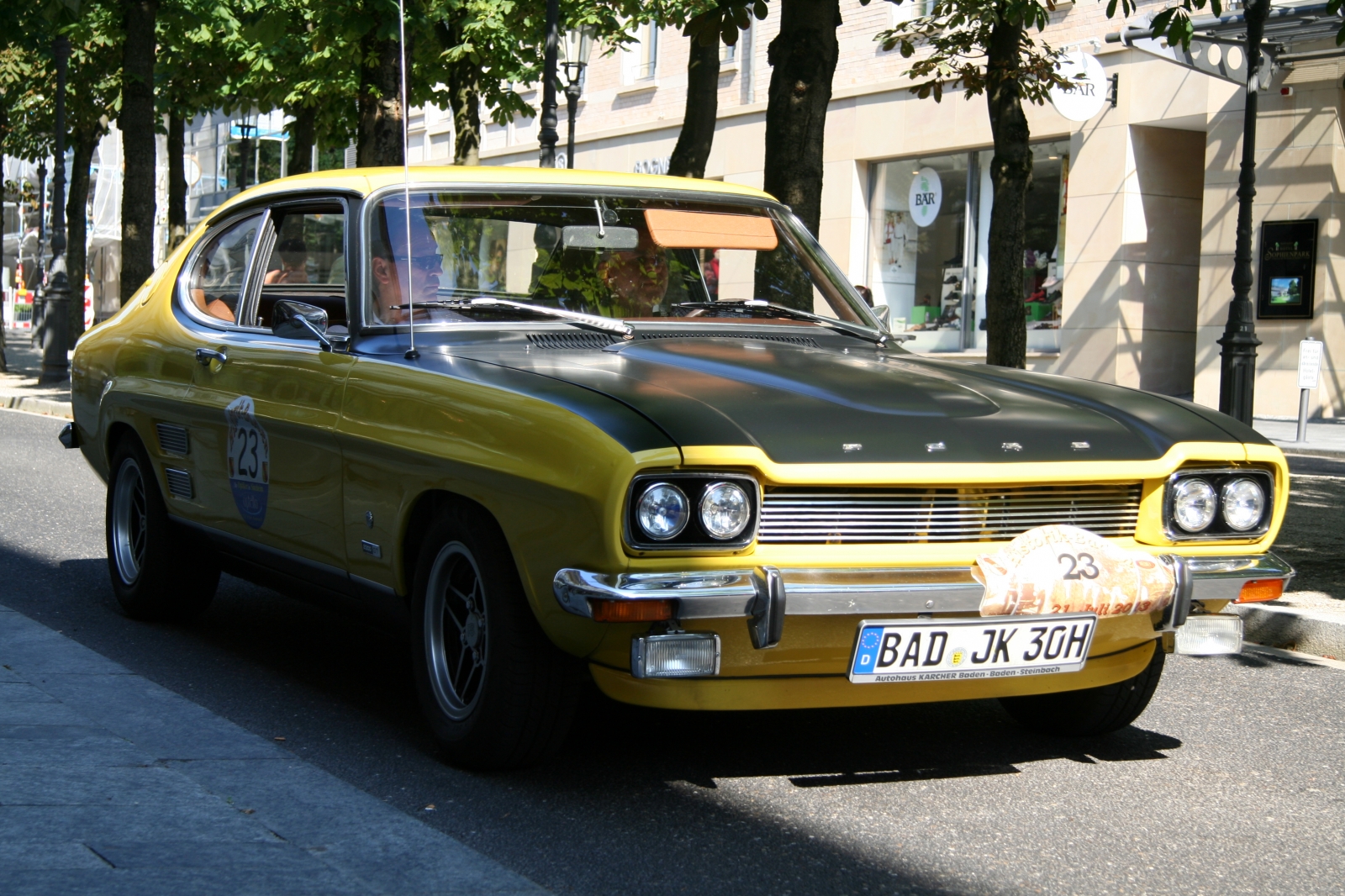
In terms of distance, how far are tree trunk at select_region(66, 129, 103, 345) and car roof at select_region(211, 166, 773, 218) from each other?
21917 millimetres

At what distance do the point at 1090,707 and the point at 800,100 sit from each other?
21.9 ft

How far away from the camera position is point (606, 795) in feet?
13.5

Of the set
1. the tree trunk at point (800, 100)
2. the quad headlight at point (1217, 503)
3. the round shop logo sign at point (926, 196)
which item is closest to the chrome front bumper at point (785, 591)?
the quad headlight at point (1217, 503)

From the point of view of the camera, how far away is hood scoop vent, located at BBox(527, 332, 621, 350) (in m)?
4.77

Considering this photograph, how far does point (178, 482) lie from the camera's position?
601cm

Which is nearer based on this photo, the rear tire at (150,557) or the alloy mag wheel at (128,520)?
the rear tire at (150,557)

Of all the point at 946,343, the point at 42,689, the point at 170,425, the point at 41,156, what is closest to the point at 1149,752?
the point at 42,689

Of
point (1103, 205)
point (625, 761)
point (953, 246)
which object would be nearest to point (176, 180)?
point (953, 246)

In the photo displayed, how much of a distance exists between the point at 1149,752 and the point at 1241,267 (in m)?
11.5

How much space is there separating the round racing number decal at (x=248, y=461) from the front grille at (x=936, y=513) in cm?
215

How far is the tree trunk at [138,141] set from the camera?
1975cm

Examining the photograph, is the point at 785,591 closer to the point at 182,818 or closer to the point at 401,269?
the point at 182,818

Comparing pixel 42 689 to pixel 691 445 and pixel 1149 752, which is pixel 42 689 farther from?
pixel 1149 752

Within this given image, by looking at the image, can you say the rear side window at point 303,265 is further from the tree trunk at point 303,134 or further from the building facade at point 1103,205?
the tree trunk at point 303,134
